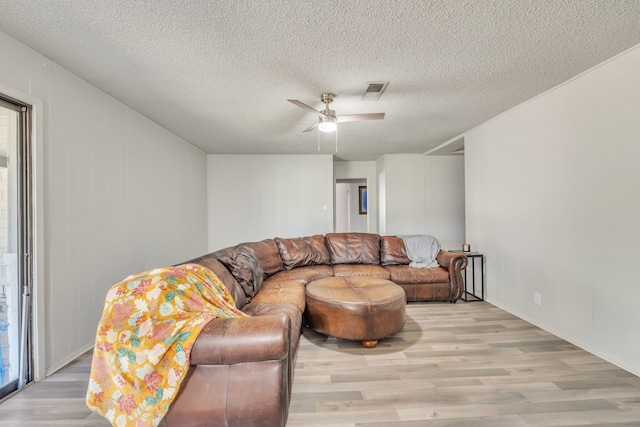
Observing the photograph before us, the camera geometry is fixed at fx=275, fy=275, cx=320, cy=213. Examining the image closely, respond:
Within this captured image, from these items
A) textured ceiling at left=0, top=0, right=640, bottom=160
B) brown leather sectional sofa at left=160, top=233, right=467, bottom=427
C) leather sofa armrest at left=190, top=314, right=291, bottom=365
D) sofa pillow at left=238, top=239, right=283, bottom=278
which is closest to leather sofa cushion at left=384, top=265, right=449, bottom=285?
brown leather sectional sofa at left=160, top=233, right=467, bottom=427

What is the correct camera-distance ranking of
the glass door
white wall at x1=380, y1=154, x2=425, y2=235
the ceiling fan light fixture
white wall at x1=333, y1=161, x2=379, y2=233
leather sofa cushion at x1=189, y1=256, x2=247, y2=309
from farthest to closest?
white wall at x1=333, y1=161, x2=379, y2=233 < white wall at x1=380, y1=154, x2=425, y2=235 < the ceiling fan light fixture < leather sofa cushion at x1=189, y1=256, x2=247, y2=309 < the glass door

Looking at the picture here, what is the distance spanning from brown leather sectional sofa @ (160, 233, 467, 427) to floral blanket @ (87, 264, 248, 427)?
76mm

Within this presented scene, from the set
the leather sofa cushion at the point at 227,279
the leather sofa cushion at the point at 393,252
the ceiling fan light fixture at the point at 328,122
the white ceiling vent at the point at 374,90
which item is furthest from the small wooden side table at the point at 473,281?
the leather sofa cushion at the point at 227,279

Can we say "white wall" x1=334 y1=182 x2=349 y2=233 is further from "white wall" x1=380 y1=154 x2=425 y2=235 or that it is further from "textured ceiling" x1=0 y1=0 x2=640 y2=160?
"textured ceiling" x1=0 y1=0 x2=640 y2=160

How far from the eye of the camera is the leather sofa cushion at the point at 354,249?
167 inches

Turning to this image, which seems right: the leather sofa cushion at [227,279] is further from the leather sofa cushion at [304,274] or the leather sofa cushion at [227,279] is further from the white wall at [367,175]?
the white wall at [367,175]

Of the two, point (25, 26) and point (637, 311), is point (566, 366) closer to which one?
point (637, 311)

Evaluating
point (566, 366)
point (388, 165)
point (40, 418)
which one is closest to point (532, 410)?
point (566, 366)

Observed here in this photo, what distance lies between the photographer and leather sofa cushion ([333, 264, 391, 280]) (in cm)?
369

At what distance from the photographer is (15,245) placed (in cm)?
200

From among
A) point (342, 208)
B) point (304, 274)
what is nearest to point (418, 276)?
point (304, 274)

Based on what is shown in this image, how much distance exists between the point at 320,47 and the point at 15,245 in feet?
8.71

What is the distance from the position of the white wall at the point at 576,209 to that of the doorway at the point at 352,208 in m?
4.41

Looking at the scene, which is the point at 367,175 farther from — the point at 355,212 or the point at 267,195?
the point at 267,195
